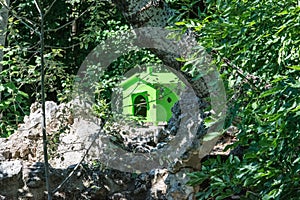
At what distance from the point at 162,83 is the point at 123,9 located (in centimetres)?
231

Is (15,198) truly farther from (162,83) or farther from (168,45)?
(162,83)

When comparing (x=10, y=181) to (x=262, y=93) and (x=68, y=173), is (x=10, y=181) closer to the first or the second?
(x=68, y=173)

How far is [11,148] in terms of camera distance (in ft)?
14.3

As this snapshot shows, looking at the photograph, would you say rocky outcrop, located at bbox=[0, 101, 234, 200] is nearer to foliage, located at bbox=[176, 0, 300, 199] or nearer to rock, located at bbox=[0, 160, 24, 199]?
rock, located at bbox=[0, 160, 24, 199]

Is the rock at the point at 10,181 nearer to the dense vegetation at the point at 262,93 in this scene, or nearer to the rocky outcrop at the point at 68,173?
the rocky outcrop at the point at 68,173

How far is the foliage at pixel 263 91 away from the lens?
1994mm

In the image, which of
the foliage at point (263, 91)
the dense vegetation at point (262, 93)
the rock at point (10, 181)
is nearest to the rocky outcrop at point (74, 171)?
the rock at point (10, 181)

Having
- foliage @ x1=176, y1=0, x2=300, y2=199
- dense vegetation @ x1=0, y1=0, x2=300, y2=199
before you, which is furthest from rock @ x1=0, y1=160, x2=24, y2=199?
foliage @ x1=176, y1=0, x2=300, y2=199

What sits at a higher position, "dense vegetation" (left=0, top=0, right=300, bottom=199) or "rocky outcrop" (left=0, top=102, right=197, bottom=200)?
"dense vegetation" (left=0, top=0, right=300, bottom=199)

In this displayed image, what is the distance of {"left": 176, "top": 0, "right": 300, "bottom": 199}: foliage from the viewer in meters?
1.99

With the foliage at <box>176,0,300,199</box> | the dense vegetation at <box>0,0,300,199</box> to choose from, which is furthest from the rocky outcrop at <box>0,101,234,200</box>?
the foliage at <box>176,0,300,199</box>

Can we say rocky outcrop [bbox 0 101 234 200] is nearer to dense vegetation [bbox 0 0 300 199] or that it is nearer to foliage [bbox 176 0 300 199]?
dense vegetation [bbox 0 0 300 199]

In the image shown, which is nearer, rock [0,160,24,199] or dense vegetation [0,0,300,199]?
dense vegetation [0,0,300,199]

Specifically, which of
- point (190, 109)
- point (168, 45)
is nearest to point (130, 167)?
point (190, 109)
